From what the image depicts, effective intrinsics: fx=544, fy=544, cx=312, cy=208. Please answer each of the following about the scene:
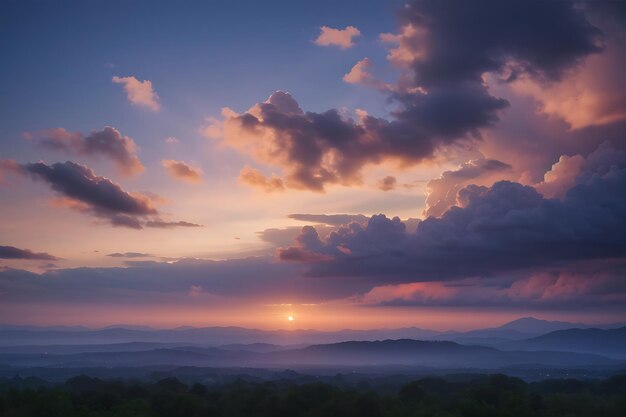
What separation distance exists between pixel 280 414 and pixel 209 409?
1238 centimetres

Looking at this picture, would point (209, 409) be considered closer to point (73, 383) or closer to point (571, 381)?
point (73, 383)

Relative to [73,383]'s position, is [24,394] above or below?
above

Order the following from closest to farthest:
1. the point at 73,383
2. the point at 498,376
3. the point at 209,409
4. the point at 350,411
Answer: the point at 350,411 → the point at 209,409 → the point at 498,376 → the point at 73,383

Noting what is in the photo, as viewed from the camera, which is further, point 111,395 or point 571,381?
point 571,381

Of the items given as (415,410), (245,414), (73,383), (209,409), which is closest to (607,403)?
(415,410)

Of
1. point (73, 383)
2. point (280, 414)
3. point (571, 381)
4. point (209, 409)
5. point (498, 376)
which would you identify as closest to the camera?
point (280, 414)

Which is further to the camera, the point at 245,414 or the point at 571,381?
the point at 571,381

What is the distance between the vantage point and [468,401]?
70.2 meters

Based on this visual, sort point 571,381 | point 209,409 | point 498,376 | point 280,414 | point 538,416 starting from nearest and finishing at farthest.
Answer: point 538,416 < point 280,414 < point 209,409 < point 498,376 < point 571,381

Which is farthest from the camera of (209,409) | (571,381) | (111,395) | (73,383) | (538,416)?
(73,383)

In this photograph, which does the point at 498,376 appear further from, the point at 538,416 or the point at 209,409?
the point at 209,409

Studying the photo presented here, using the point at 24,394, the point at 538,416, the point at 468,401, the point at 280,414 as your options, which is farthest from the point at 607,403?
the point at 24,394

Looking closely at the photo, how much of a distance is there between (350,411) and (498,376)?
56.1m

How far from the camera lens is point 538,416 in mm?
67062
